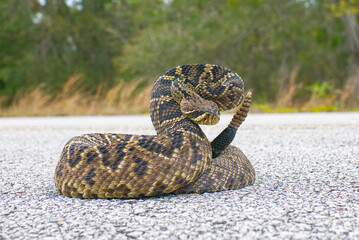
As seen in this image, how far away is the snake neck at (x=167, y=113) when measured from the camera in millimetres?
3256

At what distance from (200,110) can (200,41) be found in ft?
71.6

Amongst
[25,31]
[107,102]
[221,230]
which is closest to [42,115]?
[107,102]

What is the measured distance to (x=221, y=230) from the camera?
230cm

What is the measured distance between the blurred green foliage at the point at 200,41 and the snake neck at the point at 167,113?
60.6ft

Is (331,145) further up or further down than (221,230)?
further down

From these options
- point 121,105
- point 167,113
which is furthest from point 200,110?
point 121,105

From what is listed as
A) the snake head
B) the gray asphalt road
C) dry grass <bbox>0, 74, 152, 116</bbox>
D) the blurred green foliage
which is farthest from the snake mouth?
the blurred green foliage

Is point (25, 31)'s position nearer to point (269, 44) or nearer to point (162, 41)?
point (162, 41)

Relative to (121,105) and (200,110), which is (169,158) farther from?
(121,105)

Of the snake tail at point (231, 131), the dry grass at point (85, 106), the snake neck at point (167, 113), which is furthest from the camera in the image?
the dry grass at point (85, 106)

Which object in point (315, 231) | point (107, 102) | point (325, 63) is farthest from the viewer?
point (325, 63)

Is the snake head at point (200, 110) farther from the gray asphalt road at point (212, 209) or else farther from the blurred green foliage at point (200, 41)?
the blurred green foliage at point (200, 41)

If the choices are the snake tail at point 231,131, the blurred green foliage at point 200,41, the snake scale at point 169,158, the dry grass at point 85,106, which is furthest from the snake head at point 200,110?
the blurred green foliage at point 200,41

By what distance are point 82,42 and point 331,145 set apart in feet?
91.5
